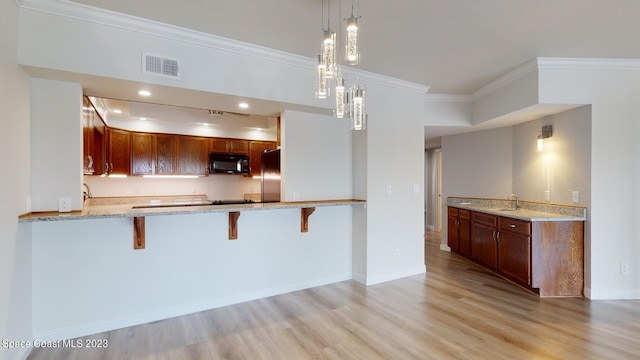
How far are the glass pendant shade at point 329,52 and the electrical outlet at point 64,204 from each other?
2.40m

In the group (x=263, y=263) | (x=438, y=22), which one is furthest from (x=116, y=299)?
(x=438, y=22)

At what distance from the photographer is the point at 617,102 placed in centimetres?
345

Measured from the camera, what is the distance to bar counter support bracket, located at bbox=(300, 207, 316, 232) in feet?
12.1

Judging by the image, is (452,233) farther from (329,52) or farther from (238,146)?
(329,52)

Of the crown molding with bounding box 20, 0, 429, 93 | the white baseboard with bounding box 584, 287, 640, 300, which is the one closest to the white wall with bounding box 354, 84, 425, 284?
the crown molding with bounding box 20, 0, 429, 93

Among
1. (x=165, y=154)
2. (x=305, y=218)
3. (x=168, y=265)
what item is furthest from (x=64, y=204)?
(x=165, y=154)

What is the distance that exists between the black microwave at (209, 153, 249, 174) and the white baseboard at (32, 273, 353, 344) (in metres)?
2.98

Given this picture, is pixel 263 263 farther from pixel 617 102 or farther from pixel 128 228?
pixel 617 102

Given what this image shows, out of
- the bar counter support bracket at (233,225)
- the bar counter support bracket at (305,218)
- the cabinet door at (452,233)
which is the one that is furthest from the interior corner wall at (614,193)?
the bar counter support bracket at (233,225)

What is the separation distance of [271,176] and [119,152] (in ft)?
9.79

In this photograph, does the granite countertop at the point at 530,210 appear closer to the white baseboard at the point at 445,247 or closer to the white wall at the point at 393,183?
the white baseboard at the point at 445,247

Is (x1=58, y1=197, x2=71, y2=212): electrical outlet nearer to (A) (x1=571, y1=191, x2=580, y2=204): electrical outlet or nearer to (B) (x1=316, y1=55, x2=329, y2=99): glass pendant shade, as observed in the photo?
(B) (x1=316, y1=55, x2=329, y2=99): glass pendant shade

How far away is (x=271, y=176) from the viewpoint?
161 inches

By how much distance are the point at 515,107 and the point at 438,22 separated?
6.46ft
